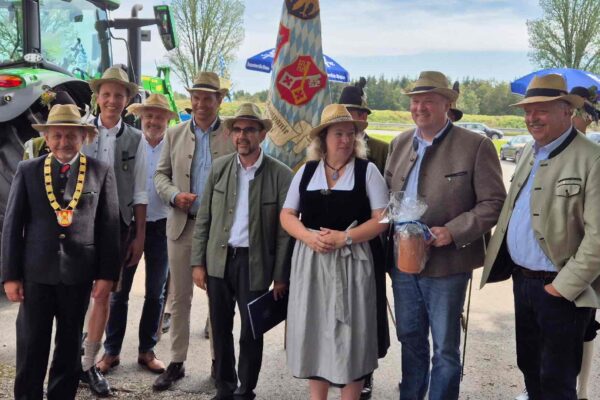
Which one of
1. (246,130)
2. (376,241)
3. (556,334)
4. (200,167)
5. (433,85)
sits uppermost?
(433,85)

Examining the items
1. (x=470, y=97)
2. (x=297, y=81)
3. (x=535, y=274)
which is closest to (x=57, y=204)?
(x=297, y=81)

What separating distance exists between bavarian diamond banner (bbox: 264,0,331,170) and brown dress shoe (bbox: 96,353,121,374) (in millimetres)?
1837

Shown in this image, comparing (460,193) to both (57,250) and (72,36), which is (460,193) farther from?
(72,36)

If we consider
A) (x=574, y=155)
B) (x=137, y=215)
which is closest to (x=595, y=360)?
(x=574, y=155)

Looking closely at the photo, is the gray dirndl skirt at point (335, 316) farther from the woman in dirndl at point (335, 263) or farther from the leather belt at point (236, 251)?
the leather belt at point (236, 251)

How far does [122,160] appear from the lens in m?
3.58

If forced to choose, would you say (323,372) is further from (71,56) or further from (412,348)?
(71,56)

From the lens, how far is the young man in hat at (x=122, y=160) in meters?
3.54

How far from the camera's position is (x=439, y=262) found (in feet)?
9.23

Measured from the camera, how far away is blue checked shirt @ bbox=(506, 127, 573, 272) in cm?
260

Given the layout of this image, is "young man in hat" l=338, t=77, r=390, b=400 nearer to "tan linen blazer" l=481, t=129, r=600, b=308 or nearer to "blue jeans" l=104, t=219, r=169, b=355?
"tan linen blazer" l=481, t=129, r=600, b=308

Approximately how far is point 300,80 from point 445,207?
1.59 metres

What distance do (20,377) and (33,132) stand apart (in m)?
2.82

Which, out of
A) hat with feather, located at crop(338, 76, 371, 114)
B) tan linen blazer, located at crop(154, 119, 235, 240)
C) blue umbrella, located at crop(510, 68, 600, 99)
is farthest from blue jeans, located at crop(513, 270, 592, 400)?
blue umbrella, located at crop(510, 68, 600, 99)
